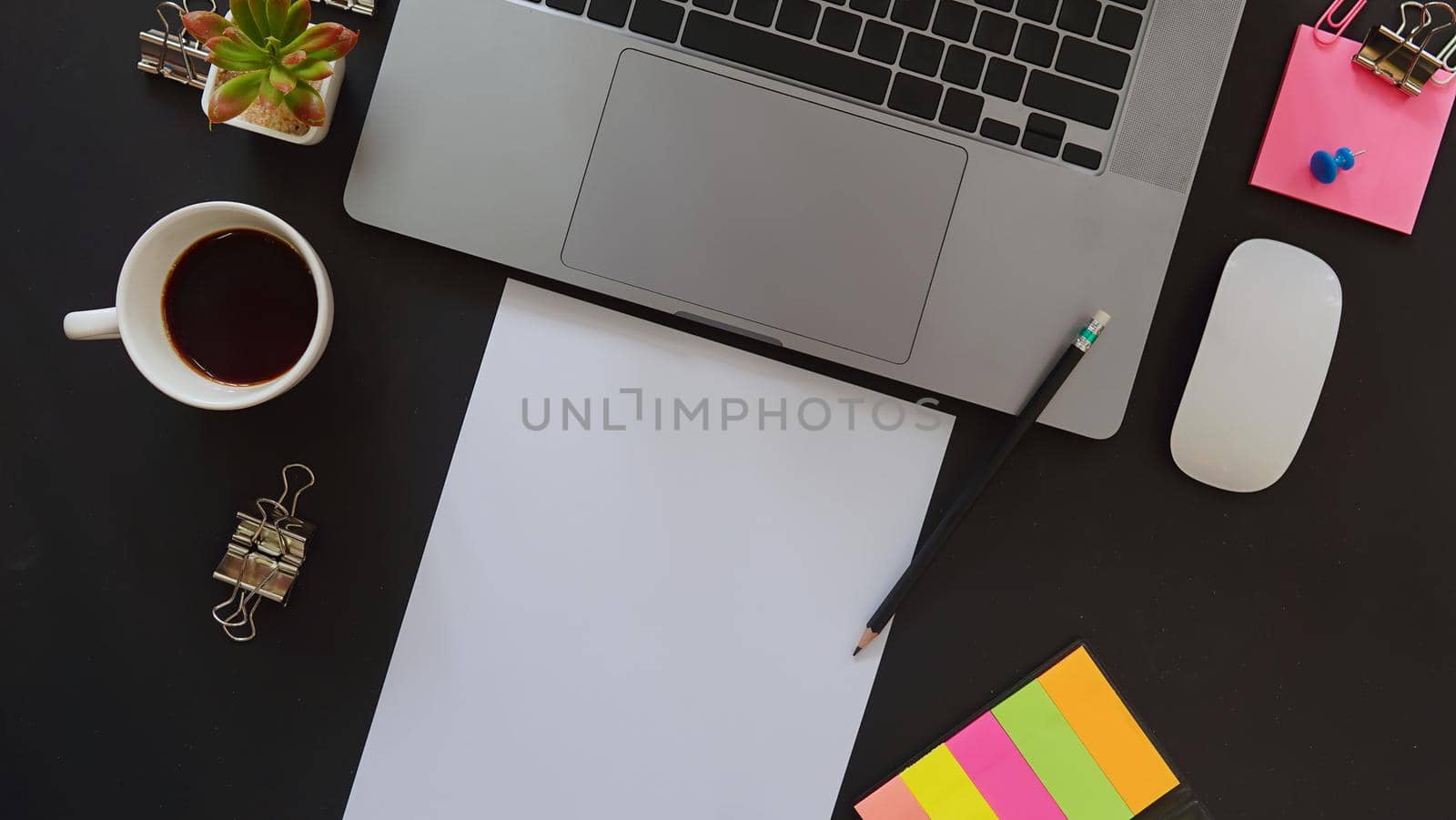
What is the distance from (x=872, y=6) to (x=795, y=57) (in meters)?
0.07

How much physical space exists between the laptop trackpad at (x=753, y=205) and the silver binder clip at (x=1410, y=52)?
1.21 feet

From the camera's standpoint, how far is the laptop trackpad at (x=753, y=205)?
2.25 feet

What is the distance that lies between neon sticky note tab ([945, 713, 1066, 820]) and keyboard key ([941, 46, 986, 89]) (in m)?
0.49

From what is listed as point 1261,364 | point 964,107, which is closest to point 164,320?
point 964,107

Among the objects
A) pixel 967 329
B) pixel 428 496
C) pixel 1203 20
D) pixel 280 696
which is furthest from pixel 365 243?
pixel 1203 20

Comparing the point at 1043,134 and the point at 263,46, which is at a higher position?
the point at 1043,134

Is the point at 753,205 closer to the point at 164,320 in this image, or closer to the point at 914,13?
the point at 914,13

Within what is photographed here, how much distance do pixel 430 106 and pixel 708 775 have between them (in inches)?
22.0

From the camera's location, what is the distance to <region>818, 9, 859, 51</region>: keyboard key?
679mm

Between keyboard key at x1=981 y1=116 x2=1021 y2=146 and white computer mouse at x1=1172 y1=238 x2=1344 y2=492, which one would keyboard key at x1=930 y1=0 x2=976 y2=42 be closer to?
keyboard key at x1=981 y1=116 x2=1021 y2=146

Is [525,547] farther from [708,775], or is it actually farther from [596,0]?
[596,0]

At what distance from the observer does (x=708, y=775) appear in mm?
733

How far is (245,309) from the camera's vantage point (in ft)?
2.32

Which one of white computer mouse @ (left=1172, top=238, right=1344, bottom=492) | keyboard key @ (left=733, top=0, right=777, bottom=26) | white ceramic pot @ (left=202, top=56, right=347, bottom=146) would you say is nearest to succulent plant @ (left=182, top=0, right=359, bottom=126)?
white ceramic pot @ (left=202, top=56, right=347, bottom=146)
